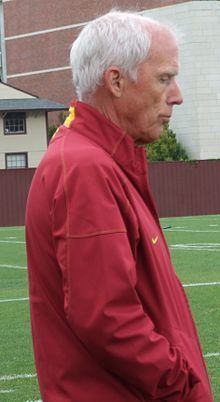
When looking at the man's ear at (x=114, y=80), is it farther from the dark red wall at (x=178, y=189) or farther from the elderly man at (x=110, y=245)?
the dark red wall at (x=178, y=189)

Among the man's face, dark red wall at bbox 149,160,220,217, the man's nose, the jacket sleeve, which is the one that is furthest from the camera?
dark red wall at bbox 149,160,220,217

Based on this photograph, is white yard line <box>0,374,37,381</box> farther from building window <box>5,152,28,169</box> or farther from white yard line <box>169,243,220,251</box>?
building window <box>5,152,28,169</box>

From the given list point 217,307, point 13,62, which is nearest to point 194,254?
point 217,307

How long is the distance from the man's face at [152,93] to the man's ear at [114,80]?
26 millimetres

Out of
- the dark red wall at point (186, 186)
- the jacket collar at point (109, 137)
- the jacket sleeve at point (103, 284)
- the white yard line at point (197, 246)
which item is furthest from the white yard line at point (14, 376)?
Result: the dark red wall at point (186, 186)

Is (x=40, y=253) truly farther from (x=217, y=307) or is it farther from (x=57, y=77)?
(x=57, y=77)

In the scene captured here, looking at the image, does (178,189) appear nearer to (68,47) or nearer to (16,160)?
(16,160)

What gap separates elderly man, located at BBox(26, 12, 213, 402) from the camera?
137 inches

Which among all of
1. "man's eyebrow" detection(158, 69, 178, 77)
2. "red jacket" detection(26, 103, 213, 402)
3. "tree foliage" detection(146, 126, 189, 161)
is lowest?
"tree foliage" detection(146, 126, 189, 161)

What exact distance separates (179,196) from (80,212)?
43.3 m

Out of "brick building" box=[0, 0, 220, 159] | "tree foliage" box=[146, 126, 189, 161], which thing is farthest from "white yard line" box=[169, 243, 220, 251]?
"brick building" box=[0, 0, 220, 159]

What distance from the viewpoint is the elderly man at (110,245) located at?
349cm

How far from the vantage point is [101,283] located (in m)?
3.47

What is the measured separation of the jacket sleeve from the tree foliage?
51839mm
